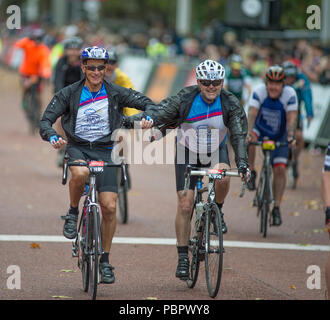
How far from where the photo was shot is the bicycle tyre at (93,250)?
7.59 metres

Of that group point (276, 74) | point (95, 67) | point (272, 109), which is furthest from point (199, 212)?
point (272, 109)

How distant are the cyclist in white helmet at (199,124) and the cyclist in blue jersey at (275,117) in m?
2.90

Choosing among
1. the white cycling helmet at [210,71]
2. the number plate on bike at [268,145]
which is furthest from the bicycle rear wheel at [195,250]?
the number plate on bike at [268,145]

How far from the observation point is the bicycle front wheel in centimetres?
784

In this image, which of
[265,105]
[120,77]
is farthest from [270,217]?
[120,77]

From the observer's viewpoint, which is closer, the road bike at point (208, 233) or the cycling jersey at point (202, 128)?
the road bike at point (208, 233)

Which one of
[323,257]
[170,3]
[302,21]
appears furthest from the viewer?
[170,3]

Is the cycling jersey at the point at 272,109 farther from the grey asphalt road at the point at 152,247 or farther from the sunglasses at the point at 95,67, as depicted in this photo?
the sunglasses at the point at 95,67

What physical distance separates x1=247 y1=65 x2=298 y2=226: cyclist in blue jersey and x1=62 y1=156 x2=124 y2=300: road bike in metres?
3.99

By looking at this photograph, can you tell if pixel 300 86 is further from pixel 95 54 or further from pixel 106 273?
pixel 106 273

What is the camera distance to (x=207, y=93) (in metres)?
8.48

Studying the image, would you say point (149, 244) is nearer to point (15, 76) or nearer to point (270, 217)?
point (270, 217)

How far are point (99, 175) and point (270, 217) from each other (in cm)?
412

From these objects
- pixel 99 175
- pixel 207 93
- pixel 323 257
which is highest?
pixel 207 93
